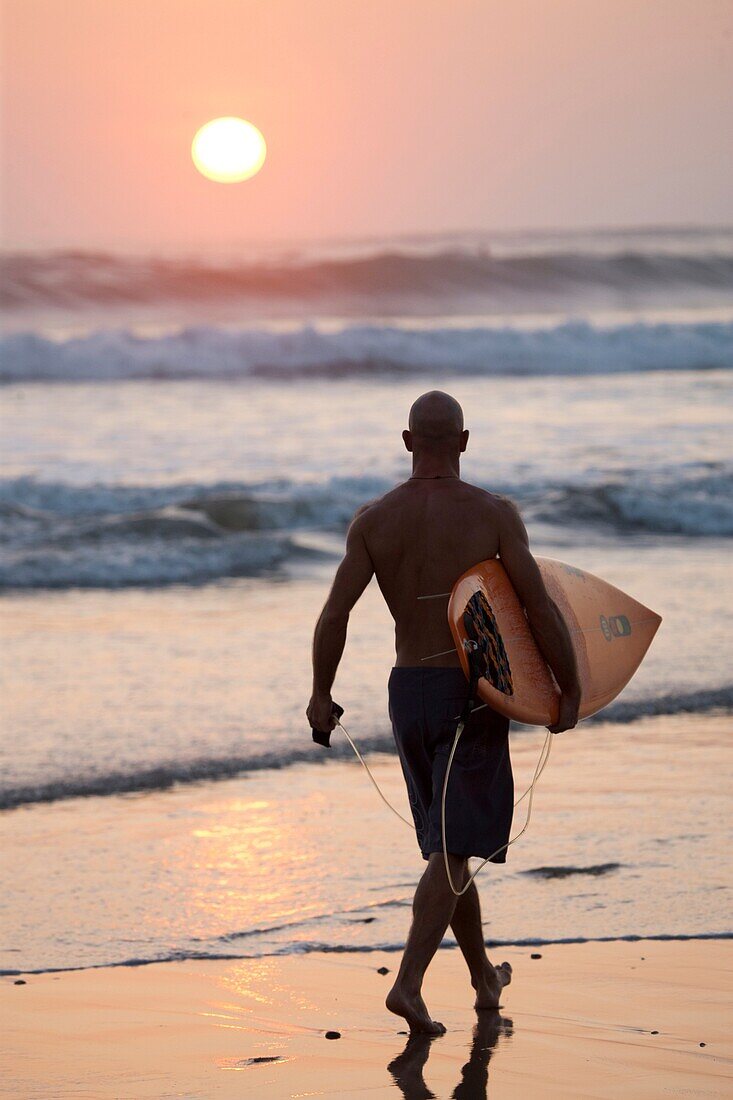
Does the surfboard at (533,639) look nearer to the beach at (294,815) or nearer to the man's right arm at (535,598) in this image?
the man's right arm at (535,598)

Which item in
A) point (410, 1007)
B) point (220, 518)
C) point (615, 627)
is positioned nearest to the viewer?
point (410, 1007)

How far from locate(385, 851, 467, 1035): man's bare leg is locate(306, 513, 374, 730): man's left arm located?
1.51ft

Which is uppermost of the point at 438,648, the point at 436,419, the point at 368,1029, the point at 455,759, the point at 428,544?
the point at 436,419

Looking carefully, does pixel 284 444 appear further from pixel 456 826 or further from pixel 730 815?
pixel 456 826

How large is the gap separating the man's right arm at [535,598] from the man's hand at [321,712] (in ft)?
1.78

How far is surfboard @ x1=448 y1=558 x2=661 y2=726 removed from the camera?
3.62 m

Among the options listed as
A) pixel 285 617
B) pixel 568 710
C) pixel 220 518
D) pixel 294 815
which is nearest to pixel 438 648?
pixel 568 710

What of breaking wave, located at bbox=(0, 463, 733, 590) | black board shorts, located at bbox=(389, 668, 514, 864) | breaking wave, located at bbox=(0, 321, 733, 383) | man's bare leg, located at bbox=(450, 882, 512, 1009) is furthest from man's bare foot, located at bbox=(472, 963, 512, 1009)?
breaking wave, located at bbox=(0, 321, 733, 383)

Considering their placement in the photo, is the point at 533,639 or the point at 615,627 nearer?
the point at 533,639

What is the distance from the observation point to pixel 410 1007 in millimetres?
3580

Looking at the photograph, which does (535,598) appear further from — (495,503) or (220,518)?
(220,518)

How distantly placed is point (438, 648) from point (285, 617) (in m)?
6.44

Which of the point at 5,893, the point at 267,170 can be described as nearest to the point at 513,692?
the point at 5,893

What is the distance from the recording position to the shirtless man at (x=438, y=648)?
3.68 meters
